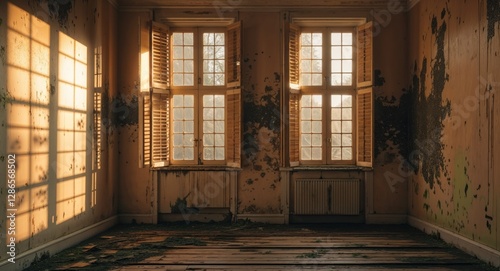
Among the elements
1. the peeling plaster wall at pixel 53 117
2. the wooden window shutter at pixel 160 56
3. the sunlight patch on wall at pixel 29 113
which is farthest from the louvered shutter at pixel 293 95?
the sunlight patch on wall at pixel 29 113

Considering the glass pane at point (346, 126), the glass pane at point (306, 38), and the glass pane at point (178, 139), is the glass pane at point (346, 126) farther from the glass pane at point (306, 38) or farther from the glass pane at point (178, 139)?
the glass pane at point (178, 139)

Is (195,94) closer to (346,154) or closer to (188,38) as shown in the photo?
(188,38)

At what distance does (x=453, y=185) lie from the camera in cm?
471

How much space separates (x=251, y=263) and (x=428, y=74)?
11.0 feet

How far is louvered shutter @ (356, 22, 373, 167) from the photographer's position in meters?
5.94

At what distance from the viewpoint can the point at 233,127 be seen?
5977 mm

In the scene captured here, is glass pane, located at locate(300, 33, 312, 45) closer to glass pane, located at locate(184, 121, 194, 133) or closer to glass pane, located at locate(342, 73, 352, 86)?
glass pane, located at locate(342, 73, 352, 86)

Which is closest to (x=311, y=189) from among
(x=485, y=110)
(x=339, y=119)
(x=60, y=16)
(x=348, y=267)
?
(x=339, y=119)

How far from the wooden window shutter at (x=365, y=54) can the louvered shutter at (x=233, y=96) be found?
1753 mm

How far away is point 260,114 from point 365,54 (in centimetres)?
→ 173

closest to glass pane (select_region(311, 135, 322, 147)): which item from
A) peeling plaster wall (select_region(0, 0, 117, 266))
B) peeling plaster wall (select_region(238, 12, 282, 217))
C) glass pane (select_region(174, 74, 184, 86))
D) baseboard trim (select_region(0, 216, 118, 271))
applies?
peeling plaster wall (select_region(238, 12, 282, 217))

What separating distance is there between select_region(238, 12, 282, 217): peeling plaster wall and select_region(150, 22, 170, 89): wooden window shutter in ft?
3.69

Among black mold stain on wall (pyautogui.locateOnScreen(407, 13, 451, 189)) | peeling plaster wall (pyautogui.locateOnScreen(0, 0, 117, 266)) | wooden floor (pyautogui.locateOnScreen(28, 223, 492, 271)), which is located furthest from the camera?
black mold stain on wall (pyautogui.locateOnScreen(407, 13, 451, 189))

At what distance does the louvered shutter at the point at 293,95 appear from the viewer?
6.04 meters
